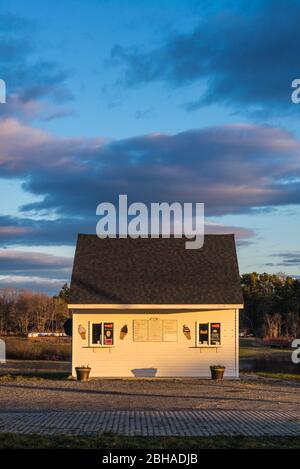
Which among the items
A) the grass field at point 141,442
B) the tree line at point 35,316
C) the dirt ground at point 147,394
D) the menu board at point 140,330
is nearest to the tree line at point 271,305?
the tree line at point 35,316

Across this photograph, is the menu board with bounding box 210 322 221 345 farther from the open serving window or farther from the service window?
the service window

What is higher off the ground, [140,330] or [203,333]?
[140,330]

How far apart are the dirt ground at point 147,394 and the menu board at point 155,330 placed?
67.2 inches

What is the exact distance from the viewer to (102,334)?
91.0 feet

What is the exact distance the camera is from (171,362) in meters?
27.8

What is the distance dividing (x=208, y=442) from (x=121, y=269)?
18.6 metres

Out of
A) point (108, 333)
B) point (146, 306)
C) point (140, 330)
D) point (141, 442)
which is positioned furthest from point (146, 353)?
point (141, 442)

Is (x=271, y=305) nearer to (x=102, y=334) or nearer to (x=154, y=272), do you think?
(x=154, y=272)

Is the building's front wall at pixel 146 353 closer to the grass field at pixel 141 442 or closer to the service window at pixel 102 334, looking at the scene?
the service window at pixel 102 334

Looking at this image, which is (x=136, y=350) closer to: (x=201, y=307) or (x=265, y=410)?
(x=201, y=307)

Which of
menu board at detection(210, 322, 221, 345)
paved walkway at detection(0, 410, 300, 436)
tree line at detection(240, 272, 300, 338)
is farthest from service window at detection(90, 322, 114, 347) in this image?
tree line at detection(240, 272, 300, 338)

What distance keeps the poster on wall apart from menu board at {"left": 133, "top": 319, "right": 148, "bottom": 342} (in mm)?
854

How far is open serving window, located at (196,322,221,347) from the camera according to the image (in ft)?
91.8

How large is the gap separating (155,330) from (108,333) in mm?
1816
